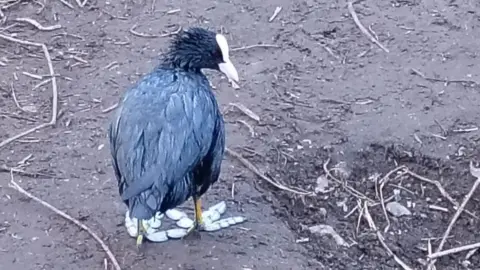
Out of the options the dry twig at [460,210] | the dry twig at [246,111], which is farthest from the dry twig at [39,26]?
the dry twig at [460,210]

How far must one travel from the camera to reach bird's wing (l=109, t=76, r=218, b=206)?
3959 millimetres

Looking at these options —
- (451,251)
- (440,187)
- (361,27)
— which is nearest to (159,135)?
(451,251)

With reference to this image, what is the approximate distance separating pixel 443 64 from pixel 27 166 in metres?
2.39

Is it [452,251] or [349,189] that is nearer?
[452,251]

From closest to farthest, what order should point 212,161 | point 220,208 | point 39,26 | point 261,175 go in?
point 212,161, point 220,208, point 261,175, point 39,26

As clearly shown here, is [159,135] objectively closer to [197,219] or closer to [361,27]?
[197,219]

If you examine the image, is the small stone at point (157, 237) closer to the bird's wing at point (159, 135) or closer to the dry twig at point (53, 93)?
the bird's wing at point (159, 135)

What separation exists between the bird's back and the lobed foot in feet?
0.84

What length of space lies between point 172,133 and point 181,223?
0.60m

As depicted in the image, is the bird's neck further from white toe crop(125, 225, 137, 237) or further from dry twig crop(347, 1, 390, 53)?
dry twig crop(347, 1, 390, 53)

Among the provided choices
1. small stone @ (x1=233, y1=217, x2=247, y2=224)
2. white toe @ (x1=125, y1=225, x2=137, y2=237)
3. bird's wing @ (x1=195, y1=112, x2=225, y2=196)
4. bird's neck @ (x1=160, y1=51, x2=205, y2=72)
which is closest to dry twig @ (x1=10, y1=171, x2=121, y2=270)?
white toe @ (x1=125, y1=225, x2=137, y2=237)

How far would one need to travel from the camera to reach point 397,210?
473 cm

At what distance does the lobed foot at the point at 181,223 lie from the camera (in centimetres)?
434

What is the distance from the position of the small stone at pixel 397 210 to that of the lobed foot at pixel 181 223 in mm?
727
